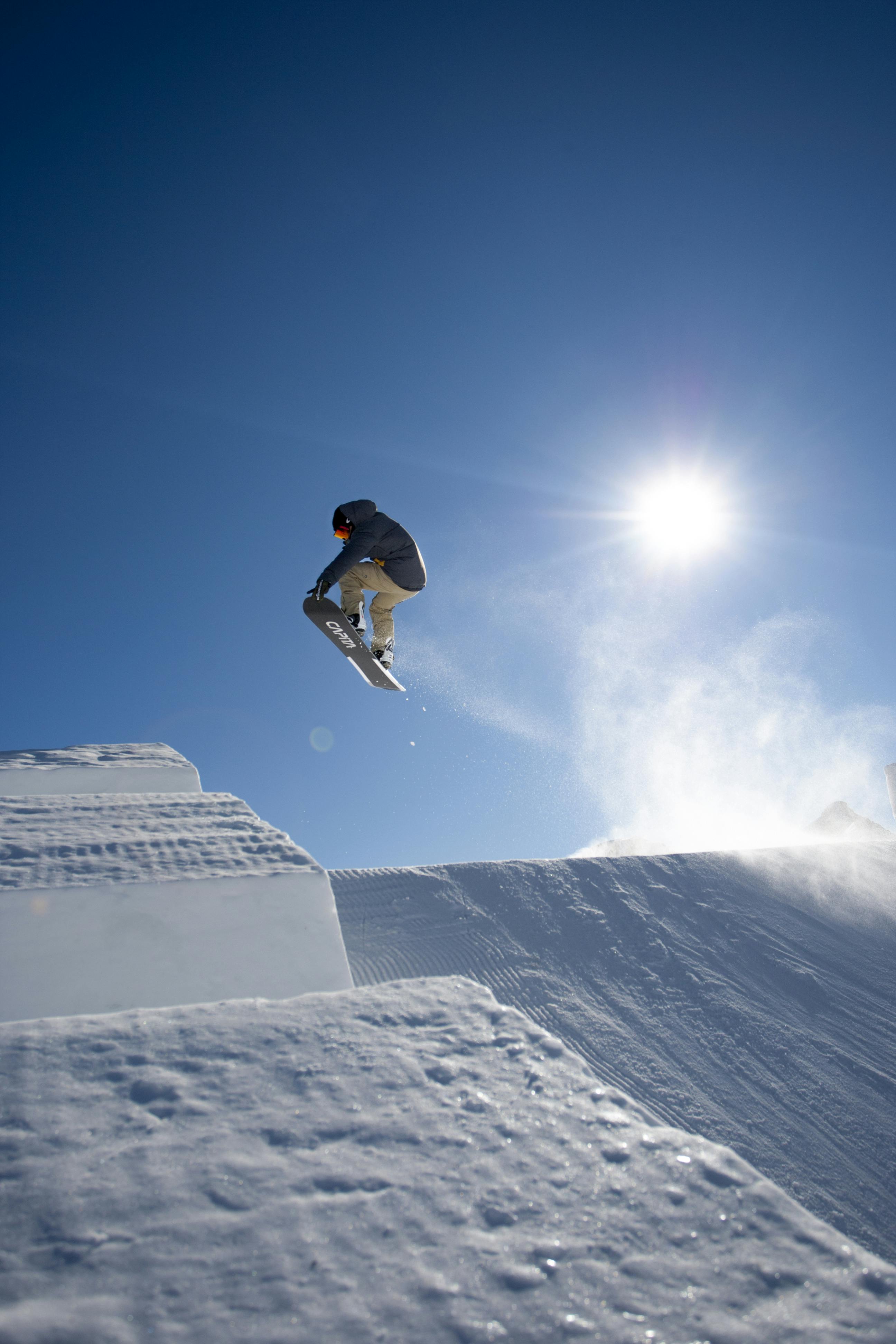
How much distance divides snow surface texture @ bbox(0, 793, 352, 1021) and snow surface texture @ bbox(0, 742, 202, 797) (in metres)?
1.65

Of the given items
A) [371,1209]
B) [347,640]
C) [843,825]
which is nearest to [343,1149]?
[371,1209]

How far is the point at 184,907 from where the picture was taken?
3.61 meters

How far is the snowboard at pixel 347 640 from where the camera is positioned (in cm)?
709

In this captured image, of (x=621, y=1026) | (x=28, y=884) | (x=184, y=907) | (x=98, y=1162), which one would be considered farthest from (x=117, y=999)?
(x=621, y=1026)

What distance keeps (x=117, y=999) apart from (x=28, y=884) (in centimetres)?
88

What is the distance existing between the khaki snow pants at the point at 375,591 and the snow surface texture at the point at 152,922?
12.5ft

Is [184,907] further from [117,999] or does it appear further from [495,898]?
[495,898]

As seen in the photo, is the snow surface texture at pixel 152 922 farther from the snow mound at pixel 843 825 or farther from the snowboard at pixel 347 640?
the snow mound at pixel 843 825

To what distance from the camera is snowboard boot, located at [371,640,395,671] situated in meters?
8.05

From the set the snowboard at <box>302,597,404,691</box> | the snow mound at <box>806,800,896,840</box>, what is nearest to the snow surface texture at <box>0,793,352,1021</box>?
the snowboard at <box>302,597,404,691</box>

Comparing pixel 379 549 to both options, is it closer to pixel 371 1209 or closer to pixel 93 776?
pixel 93 776

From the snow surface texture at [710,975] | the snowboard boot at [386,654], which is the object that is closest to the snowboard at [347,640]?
the snowboard boot at [386,654]

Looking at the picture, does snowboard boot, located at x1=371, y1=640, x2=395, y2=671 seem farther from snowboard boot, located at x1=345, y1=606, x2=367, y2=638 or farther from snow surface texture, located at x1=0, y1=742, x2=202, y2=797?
snow surface texture, located at x1=0, y1=742, x2=202, y2=797

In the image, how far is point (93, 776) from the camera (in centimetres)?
620
